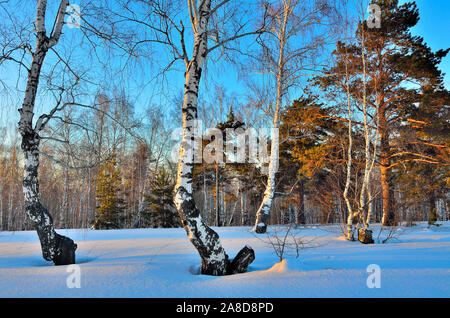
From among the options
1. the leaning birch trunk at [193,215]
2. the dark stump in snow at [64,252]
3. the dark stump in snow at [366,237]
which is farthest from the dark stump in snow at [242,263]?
the dark stump in snow at [366,237]

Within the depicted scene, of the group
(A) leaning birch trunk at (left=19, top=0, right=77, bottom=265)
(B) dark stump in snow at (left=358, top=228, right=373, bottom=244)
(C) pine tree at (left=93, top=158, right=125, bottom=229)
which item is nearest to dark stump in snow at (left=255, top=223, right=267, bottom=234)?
(B) dark stump in snow at (left=358, top=228, right=373, bottom=244)

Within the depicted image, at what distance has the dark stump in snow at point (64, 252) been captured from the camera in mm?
4020

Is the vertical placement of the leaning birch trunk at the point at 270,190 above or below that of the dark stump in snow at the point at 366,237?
above

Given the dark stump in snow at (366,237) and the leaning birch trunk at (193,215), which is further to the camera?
the dark stump in snow at (366,237)

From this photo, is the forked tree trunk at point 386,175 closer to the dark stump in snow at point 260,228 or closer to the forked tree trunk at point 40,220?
the dark stump in snow at point 260,228

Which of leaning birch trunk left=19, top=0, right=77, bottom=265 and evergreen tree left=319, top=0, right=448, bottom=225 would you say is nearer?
leaning birch trunk left=19, top=0, right=77, bottom=265

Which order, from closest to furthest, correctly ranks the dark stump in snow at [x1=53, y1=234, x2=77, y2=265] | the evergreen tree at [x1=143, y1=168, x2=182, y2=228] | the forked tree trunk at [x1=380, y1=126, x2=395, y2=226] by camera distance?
the dark stump in snow at [x1=53, y1=234, x2=77, y2=265] < the forked tree trunk at [x1=380, y1=126, x2=395, y2=226] < the evergreen tree at [x1=143, y1=168, x2=182, y2=228]

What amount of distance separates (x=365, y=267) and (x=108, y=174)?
17383mm

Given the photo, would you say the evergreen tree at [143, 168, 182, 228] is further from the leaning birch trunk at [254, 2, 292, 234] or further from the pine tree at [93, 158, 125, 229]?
the leaning birch trunk at [254, 2, 292, 234]

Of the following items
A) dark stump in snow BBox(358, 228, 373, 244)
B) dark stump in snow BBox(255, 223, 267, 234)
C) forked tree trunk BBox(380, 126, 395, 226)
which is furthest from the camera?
forked tree trunk BBox(380, 126, 395, 226)

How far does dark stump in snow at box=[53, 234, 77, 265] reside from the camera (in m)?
4.02

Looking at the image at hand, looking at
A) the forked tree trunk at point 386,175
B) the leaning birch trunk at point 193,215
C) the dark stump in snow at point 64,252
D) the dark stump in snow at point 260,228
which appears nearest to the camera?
the leaning birch trunk at point 193,215

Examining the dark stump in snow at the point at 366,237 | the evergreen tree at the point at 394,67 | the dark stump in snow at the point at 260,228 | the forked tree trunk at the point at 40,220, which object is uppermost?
the evergreen tree at the point at 394,67
